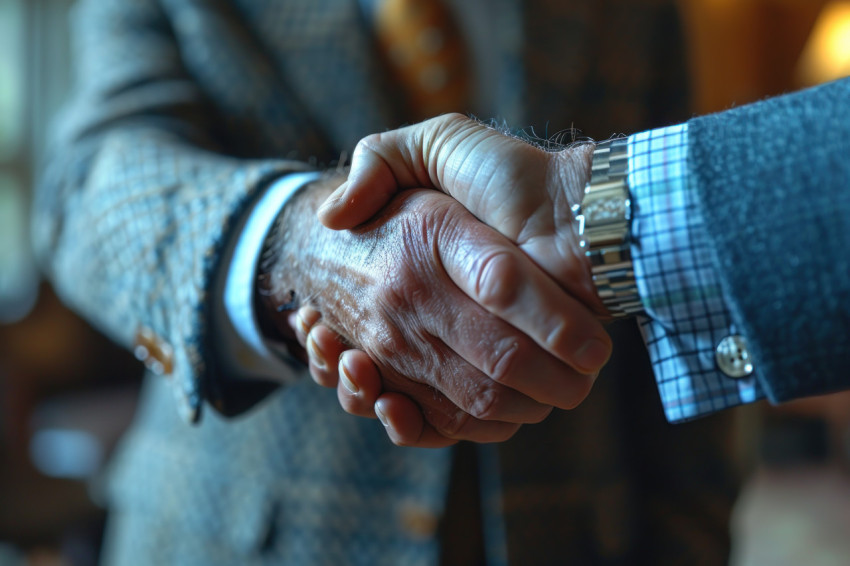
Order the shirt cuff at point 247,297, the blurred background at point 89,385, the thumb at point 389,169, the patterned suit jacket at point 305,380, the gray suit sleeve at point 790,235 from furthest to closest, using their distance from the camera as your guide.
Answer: the blurred background at point 89,385 → the patterned suit jacket at point 305,380 → the shirt cuff at point 247,297 → the thumb at point 389,169 → the gray suit sleeve at point 790,235

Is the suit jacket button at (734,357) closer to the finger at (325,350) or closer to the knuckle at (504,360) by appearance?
the knuckle at (504,360)

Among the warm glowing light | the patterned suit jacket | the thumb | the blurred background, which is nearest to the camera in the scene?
the thumb

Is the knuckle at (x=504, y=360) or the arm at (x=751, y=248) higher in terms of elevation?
the arm at (x=751, y=248)

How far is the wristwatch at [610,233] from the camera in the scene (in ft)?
1.08

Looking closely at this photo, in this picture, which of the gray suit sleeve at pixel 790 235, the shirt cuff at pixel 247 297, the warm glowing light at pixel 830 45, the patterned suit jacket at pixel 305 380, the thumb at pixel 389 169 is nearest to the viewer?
the gray suit sleeve at pixel 790 235

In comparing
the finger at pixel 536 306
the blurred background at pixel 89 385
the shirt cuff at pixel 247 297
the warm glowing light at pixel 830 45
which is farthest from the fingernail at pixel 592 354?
the warm glowing light at pixel 830 45

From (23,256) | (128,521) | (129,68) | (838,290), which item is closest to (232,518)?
(128,521)

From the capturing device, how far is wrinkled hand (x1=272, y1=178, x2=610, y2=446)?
33cm

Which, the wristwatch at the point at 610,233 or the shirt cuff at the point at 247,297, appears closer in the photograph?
the wristwatch at the point at 610,233

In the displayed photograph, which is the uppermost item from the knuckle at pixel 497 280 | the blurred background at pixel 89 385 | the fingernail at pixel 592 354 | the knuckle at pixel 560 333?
the knuckle at pixel 497 280

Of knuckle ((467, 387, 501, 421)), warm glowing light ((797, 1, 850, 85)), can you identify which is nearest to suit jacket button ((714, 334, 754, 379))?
knuckle ((467, 387, 501, 421))

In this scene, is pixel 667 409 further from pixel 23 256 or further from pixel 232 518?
pixel 23 256

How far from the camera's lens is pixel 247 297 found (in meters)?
0.49

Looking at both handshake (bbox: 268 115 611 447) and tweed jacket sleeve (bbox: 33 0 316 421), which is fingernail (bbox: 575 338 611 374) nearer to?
handshake (bbox: 268 115 611 447)
